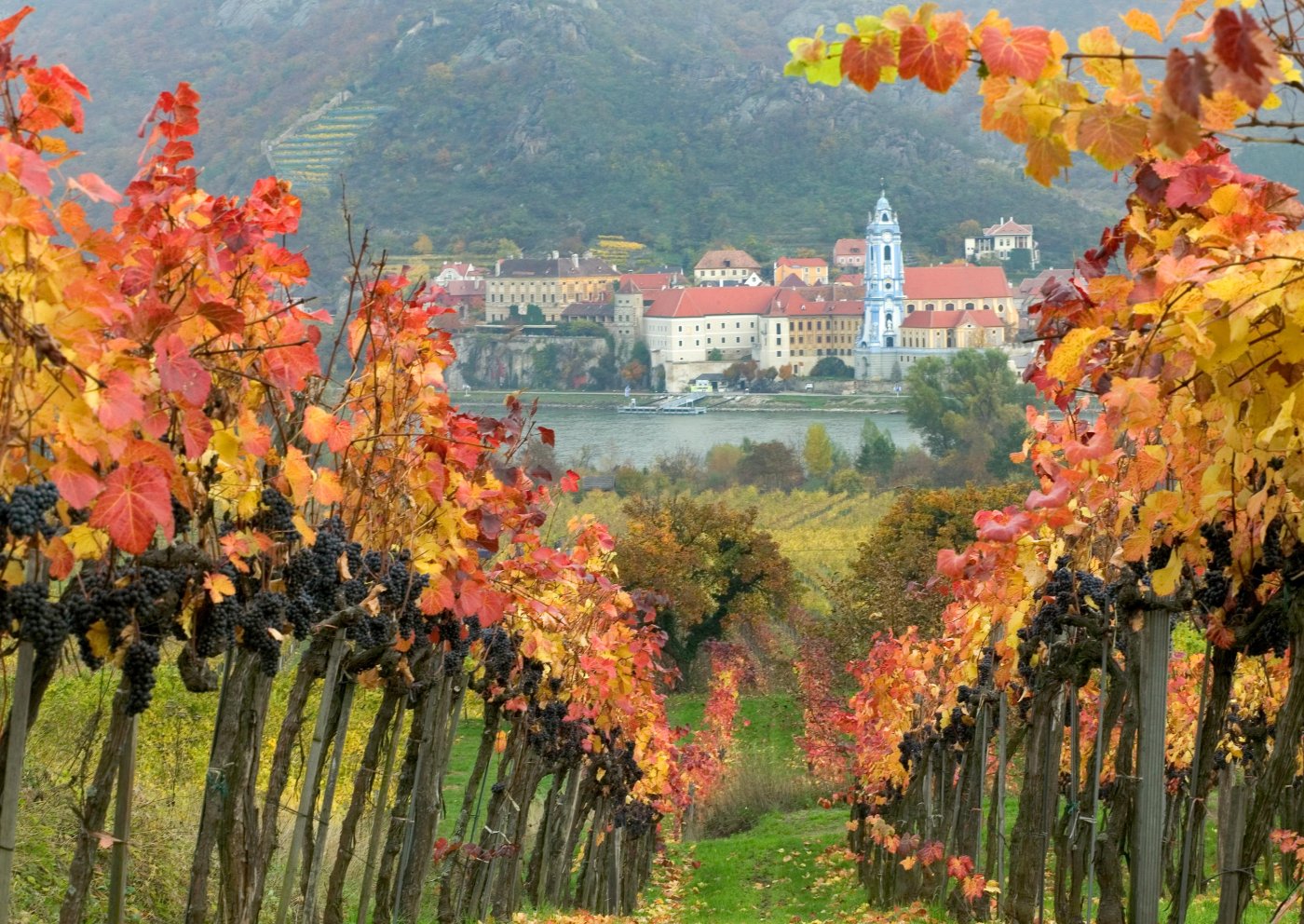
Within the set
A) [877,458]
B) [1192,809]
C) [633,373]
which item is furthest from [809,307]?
[1192,809]

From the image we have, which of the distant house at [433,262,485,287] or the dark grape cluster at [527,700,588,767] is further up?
the distant house at [433,262,485,287]

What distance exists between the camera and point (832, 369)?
357 feet

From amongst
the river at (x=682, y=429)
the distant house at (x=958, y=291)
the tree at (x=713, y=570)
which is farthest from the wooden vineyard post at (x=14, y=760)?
the distant house at (x=958, y=291)

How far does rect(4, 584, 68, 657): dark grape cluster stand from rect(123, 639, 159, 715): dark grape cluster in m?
0.19

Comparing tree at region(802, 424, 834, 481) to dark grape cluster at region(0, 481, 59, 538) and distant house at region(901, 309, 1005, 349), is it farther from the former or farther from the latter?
dark grape cluster at region(0, 481, 59, 538)

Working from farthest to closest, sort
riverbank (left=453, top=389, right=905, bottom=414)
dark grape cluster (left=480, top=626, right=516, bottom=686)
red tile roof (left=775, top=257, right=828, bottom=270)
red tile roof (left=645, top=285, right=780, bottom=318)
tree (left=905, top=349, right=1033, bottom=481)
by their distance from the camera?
1. red tile roof (left=775, top=257, right=828, bottom=270)
2. red tile roof (left=645, top=285, right=780, bottom=318)
3. riverbank (left=453, top=389, right=905, bottom=414)
4. tree (left=905, top=349, right=1033, bottom=481)
5. dark grape cluster (left=480, top=626, right=516, bottom=686)

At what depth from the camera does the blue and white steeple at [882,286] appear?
109 meters

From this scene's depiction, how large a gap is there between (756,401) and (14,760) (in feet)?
314

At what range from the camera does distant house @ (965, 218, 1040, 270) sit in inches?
4641

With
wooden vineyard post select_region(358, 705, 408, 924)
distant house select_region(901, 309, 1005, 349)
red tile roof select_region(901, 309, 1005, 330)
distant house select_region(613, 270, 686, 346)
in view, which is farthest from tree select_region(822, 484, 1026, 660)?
distant house select_region(613, 270, 686, 346)

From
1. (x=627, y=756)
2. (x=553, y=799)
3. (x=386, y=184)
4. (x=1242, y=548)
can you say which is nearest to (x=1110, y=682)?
(x=1242, y=548)

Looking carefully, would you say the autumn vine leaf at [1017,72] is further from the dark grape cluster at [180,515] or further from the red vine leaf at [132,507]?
the dark grape cluster at [180,515]

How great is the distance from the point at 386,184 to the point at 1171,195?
11477cm

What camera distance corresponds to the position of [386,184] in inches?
4466
